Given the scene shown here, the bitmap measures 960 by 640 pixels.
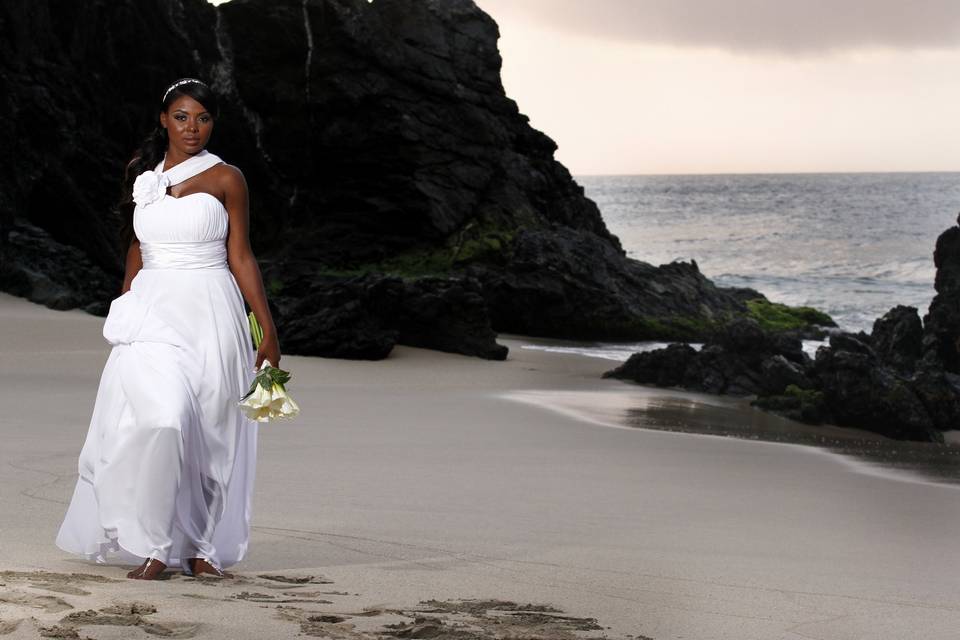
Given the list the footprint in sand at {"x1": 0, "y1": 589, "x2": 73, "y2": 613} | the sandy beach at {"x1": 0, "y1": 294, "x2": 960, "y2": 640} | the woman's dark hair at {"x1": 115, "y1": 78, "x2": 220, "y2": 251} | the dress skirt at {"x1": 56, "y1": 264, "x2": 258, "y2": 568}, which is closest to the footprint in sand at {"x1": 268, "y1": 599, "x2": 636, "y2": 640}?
the sandy beach at {"x1": 0, "y1": 294, "x2": 960, "y2": 640}

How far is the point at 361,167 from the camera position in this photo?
2553cm

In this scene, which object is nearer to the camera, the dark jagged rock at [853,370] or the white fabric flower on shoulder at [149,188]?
the white fabric flower on shoulder at [149,188]

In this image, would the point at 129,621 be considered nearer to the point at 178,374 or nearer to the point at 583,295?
the point at 178,374

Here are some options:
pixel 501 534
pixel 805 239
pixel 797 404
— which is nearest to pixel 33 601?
pixel 501 534

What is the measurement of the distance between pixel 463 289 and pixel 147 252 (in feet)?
37.1

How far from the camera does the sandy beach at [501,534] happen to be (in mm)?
4391

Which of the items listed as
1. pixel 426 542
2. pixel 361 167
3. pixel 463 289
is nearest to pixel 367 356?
pixel 463 289

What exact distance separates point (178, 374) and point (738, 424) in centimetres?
828

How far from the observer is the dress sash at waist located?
5.13 meters

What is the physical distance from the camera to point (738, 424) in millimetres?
12398

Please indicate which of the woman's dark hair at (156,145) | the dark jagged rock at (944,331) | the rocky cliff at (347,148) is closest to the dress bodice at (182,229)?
the woman's dark hair at (156,145)

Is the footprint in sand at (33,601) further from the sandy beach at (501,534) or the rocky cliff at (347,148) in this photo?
the rocky cliff at (347,148)

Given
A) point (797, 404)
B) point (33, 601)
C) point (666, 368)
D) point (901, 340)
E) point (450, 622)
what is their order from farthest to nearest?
point (901, 340), point (666, 368), point (797, 404), point (450, 622), point (33, 601)

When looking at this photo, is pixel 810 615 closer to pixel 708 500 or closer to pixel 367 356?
pixel 708 500
